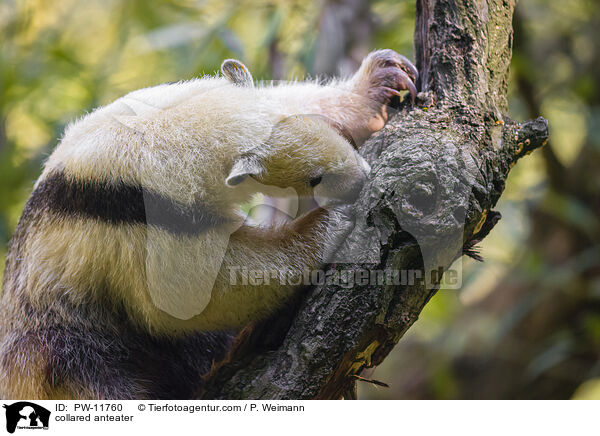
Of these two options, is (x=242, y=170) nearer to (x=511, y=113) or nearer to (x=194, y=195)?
(x=194, y=195)

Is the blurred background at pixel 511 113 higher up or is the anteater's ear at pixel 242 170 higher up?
the blurred background at pixel 511 113

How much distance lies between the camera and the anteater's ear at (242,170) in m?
2.35

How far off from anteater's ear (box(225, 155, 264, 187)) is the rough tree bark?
45 cm

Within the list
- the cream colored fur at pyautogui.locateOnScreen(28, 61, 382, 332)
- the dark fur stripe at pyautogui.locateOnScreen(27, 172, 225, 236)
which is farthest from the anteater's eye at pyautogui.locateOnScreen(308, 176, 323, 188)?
the dark fur stripe at pyautogui.locateOnScreen(27, 172, 225, 236)

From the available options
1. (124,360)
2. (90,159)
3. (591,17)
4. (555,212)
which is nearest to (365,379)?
(124,360)

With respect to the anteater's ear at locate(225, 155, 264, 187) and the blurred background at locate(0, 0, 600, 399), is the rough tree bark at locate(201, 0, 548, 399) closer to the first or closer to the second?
the anteater's ear at locate(225, 155, 264, 187)

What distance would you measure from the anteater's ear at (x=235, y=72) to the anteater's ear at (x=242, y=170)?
0.47 meters

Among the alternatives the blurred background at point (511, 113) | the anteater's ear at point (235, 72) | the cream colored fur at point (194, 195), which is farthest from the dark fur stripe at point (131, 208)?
the blurred background at point (511, 113)

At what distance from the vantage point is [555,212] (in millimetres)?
5125

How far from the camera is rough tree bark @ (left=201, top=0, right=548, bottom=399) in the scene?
7.06 feet
